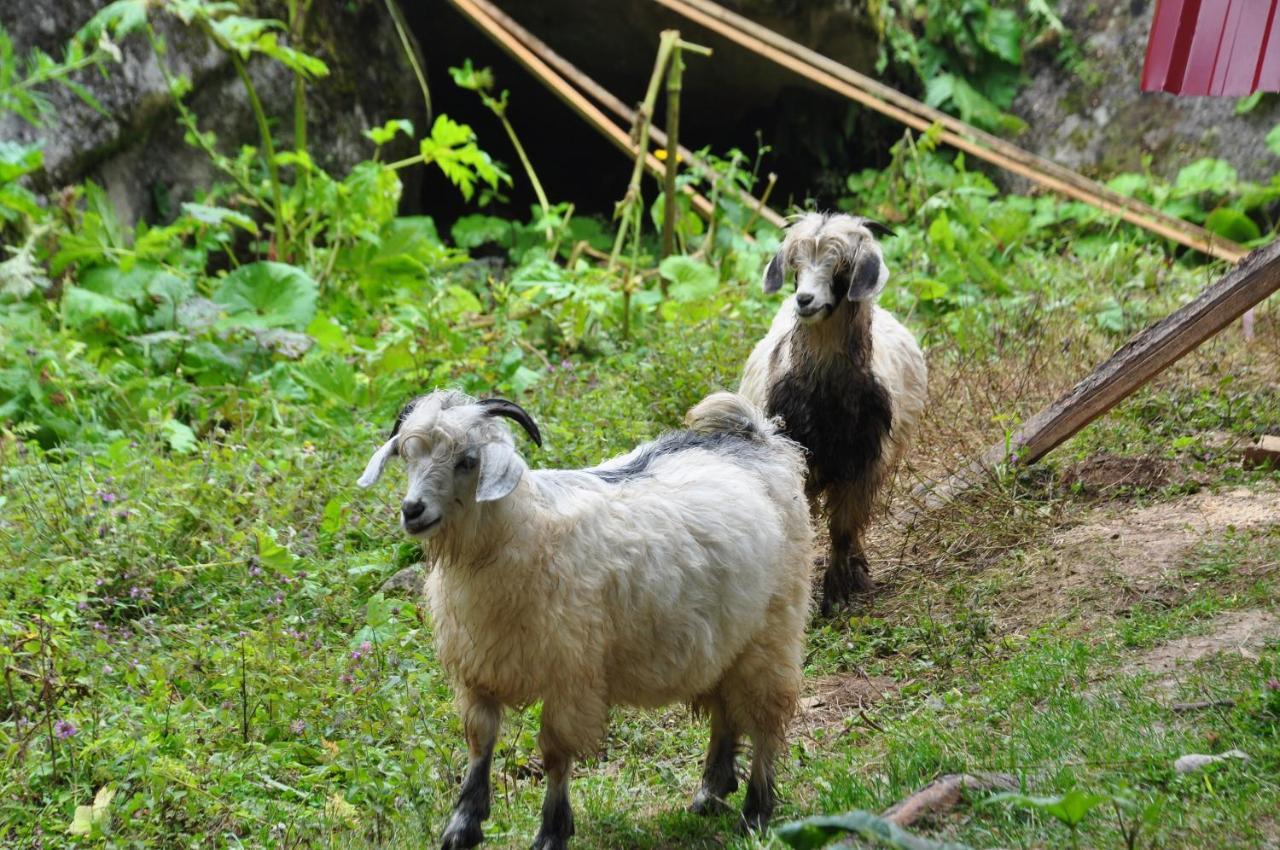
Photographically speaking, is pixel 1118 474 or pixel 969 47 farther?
pixel 969 47

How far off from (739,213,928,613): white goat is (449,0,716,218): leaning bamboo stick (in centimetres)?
412

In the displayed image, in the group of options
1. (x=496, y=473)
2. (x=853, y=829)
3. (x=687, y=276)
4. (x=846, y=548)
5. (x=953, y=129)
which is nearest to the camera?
(x=853, y=829)

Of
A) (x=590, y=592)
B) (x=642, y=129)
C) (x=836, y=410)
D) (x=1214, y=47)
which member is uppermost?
(x=1214, y=47)

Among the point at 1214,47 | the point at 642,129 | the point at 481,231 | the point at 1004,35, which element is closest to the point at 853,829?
the point at 1214,47

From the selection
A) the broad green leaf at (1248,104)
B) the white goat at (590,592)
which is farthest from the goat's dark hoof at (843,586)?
the broad green leaf at (1248,104)

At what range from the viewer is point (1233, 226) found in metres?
11.6

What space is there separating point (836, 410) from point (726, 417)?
4.97 ft

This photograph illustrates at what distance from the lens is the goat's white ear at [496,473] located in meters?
4.08

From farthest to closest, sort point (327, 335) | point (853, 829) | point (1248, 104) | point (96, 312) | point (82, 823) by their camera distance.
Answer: point (1248, 104), point (327, 335), point (96, 312), point (82, 823), point (853, 829)

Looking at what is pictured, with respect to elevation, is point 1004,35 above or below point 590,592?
above

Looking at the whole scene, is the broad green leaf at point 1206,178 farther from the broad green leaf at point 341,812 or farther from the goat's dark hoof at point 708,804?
the broad green leaf at point 341,812

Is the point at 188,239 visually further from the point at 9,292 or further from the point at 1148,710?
the point at 1148,710

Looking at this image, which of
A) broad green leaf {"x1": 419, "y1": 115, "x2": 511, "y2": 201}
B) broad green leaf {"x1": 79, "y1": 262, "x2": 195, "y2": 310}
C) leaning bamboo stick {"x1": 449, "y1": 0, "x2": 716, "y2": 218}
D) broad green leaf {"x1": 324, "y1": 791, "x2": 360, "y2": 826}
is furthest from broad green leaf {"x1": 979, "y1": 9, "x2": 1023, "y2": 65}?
broad green leaf {"x1": 324, "y1": 791, "x2": 360, "y2": 826}

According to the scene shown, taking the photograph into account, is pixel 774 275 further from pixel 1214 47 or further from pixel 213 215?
pixel 213 215
